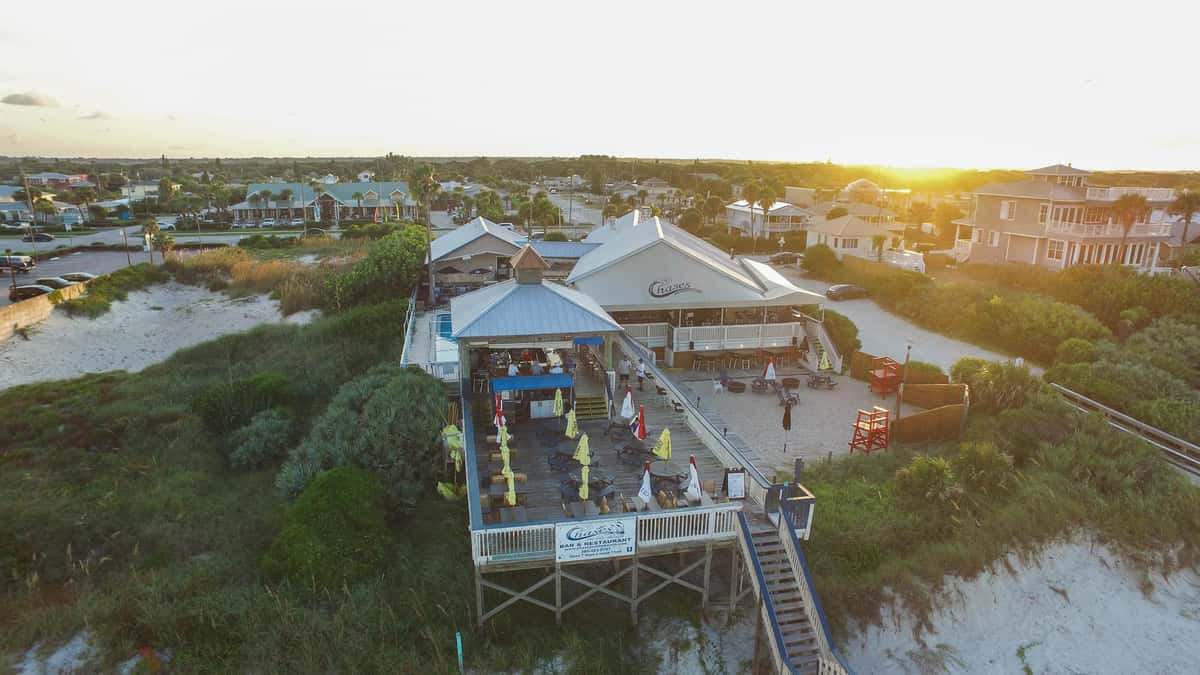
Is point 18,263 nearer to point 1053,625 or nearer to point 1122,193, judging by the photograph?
point 1053,625

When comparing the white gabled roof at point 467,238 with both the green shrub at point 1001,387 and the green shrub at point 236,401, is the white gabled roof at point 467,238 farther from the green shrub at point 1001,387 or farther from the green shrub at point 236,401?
the green shrub at point 1001,387

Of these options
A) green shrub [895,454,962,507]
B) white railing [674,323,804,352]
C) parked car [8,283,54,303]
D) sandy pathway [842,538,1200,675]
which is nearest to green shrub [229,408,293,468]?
white railing [674,323,804,352]

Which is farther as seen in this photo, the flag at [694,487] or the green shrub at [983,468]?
the green shrub at [983,468]

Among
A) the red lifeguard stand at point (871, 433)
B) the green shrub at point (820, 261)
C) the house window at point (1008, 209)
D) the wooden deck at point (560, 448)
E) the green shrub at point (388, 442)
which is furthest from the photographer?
the green shrub at point (820, 261)

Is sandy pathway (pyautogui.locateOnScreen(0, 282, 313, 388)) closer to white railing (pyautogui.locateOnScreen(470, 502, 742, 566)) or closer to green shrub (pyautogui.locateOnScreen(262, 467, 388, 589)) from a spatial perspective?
green shrub (pyautogui.locateOnScreen(262, 467, 388, 589))

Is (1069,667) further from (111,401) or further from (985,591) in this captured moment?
(111,401)

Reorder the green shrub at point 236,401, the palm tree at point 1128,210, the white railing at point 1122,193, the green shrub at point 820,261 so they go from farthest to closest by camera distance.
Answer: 1. the green shrub at point 820,261
2. the white railing at point 1122,193
3. the palm tree at point 1128,210
4. the green shrub at point 236,401

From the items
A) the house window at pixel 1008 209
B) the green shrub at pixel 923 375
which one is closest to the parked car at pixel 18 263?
the green shrub at pixel 923 375
